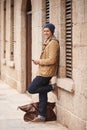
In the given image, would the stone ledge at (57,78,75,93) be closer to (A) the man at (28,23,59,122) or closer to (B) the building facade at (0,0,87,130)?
(B) the building facade at (0,0,87,130)

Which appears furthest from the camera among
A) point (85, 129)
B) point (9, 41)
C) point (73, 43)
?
point (9, 41)

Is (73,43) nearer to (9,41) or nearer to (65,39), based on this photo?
(65,39)

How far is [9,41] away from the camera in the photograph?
17516mm

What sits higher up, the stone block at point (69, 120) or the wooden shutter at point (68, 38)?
the wooden shutter at point (68, 38)

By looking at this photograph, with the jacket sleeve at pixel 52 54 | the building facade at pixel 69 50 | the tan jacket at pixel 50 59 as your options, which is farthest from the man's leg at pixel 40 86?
the jacket sleeve at pixel 52 54

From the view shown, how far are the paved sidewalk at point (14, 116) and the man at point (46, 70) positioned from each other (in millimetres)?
356

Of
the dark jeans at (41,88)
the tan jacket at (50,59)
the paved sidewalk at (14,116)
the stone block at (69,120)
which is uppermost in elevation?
the tan jacket at (50,59)

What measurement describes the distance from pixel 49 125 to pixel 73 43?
1.92 m

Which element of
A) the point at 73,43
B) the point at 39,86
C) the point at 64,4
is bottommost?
the point at 39,86

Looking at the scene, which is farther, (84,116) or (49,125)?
(49,125)

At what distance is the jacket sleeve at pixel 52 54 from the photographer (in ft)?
30.5

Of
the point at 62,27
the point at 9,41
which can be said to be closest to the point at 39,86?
the point at 62,27

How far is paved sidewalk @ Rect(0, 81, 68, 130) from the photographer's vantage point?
9195mm

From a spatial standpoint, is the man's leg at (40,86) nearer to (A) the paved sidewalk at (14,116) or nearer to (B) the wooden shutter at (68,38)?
(B) the wooden shutter at (68,38)
